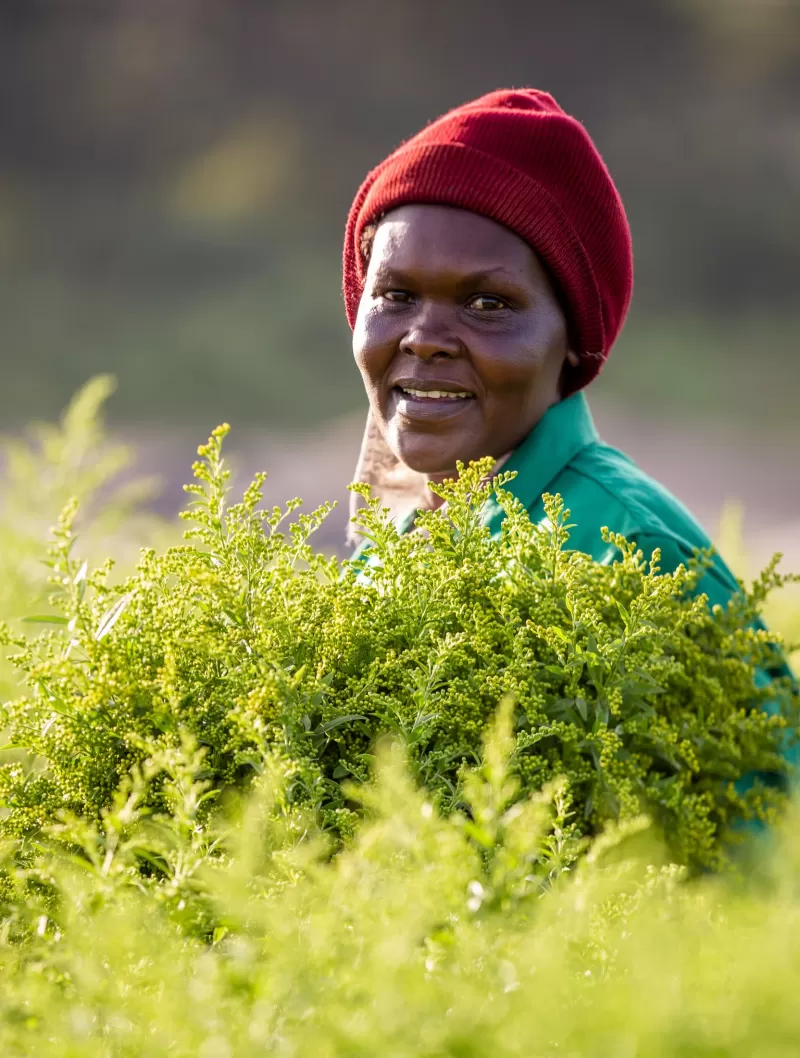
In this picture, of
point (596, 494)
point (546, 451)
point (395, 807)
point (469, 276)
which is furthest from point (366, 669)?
point (469, 276)

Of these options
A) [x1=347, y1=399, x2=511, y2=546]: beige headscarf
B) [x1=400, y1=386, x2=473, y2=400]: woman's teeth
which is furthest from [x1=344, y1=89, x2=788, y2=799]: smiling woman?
[x1=347, y1=399, x2=511, y2=546]: beige headscarf

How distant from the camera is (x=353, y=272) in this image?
309 centimetres

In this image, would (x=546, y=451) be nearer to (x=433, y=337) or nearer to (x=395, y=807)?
(x=433, y=337)

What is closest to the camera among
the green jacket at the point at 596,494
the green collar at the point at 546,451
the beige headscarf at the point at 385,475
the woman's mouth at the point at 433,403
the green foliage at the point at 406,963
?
the green foliage at the point at 406,963

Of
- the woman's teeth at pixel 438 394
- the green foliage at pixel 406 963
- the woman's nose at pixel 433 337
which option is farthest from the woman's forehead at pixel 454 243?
the green foliage at pixel 406 963

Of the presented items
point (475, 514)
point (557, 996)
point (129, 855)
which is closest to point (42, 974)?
point (129, 855)

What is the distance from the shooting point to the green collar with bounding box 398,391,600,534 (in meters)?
2.51

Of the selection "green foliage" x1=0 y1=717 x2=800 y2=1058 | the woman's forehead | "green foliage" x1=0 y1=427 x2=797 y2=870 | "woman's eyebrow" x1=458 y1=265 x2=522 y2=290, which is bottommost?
"green foliage" x1=0 y1=717 x2=800 y2=1058

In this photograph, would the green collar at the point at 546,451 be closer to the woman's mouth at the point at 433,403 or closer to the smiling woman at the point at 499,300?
the smiling woman at the point at 499,300

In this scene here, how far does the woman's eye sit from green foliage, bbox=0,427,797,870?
0.87 meters

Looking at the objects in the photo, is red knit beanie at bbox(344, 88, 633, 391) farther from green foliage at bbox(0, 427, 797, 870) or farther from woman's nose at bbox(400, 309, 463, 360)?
green foliage at bbox(0, 427, 797, 870)

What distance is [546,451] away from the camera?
2.59 metres

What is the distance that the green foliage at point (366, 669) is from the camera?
1.59m

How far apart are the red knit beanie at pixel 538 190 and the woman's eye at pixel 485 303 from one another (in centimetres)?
16
